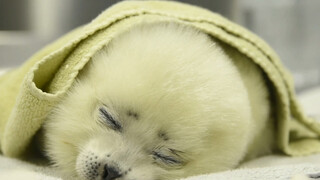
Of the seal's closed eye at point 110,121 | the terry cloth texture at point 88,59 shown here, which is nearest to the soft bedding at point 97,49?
the terry cloth texture at point 88,59

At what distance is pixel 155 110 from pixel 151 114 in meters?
0.01

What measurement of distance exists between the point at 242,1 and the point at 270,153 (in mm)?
1531

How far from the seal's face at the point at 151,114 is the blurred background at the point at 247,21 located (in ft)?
4.85

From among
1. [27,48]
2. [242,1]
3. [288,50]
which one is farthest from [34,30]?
[288,50]

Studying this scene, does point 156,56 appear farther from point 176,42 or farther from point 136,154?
point 136,154

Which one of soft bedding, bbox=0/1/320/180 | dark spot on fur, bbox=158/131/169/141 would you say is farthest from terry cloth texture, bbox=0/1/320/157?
dark spot on fur, bbox=158/131/169/141

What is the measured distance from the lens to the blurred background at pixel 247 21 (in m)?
2.54

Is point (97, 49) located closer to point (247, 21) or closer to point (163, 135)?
point (163, 135)

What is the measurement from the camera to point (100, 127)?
978 millimetres

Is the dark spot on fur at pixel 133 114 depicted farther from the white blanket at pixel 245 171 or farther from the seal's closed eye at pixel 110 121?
the white blanket at pixel 245 171

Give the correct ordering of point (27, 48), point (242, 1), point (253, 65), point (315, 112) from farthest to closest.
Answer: point (242, 1), point (27, 48), point (315, 112), point (253, 65)

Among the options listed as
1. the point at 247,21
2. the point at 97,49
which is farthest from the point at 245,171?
the point at 247,21

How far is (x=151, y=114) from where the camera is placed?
0.95 m

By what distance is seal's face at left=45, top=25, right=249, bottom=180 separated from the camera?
3.11 feet
